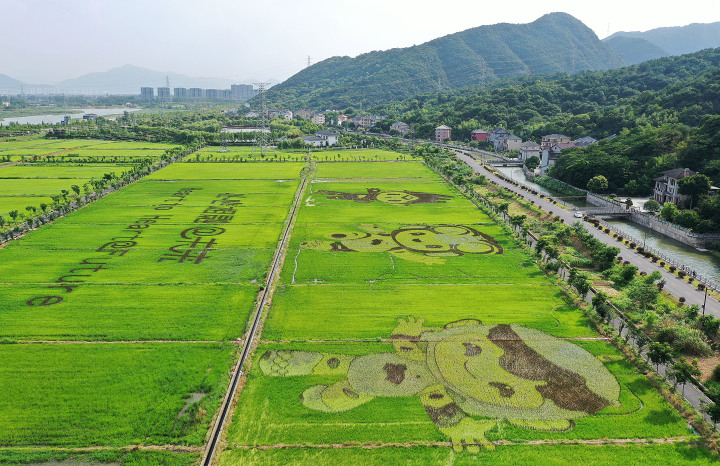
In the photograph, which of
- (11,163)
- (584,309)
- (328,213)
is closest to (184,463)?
(584,309)

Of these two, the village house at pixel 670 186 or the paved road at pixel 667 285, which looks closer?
the paved road at pixel 667 285

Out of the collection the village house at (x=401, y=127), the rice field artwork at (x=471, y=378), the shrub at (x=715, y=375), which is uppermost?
the village house at (x=401, y=127)

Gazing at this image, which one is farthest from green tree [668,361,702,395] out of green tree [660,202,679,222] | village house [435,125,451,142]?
village house [435,125,451,142]

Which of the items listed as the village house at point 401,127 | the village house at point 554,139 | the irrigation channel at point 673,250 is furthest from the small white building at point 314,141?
the irrigation channel at point 673,250

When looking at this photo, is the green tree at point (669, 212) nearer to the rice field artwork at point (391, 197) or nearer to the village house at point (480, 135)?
the rice field artwork at point (391, 197)

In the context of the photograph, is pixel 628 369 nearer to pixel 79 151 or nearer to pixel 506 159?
pixel 506 159

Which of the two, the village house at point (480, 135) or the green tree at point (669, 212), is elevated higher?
the village house at point (480, 135)

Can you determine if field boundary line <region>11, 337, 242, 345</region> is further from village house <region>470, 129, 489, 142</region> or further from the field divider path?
village house <region>470, 129, 489, 142</region>
